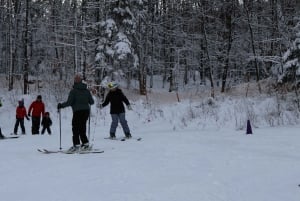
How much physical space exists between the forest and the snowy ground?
10.1 m

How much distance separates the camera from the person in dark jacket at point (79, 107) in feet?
35.7

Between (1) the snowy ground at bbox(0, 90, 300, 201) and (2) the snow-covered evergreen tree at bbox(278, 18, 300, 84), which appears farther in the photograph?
(2) the snow-covered evergreen tree at bbox(278, 18, 300, 84)

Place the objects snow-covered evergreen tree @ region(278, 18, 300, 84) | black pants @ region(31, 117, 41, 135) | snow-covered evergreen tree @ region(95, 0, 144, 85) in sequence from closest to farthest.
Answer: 1. black pants @ region(31, 117, 41, 135)
2. snow-covered evergreen tree @ region(278, 18, 300, 84)
3. snow-covered evergreen tree @ region(95, 0, 144, 85)

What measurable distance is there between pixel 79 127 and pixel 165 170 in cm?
373

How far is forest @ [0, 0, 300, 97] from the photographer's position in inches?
1156

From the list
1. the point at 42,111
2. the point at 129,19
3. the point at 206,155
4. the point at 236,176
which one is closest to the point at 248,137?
the point at 206,155

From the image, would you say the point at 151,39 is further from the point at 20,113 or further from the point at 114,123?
the point at 114,123

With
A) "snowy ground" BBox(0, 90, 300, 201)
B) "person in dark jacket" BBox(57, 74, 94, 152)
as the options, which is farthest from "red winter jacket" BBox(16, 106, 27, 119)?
"person in dark jacket" BBox(57, 74, 94, 152)

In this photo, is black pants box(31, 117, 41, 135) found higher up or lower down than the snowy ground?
lower down

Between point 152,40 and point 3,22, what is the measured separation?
1730cm

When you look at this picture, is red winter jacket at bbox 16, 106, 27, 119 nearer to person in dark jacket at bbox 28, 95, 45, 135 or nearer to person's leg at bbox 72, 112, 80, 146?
person in dark jacket at bbox 28, 95, 45, 135

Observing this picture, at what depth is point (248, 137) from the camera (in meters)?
12.3

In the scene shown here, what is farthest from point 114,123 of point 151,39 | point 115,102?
point 151,39

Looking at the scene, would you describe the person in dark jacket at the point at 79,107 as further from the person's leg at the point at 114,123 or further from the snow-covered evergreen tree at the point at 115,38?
the snow-covered evergreen tree at the point at 115,38
